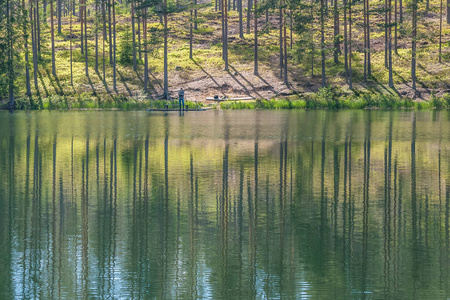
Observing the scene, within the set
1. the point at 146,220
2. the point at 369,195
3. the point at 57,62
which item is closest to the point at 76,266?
the point at 146,220

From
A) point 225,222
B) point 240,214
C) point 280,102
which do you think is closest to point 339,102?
point 280,102

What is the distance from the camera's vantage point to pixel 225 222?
13.7 metres

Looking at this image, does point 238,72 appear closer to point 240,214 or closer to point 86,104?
point 86,104

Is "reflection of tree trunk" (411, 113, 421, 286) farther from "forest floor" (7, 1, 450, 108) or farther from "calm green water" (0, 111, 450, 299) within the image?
"forest floor" (7, 1, 450, 108)

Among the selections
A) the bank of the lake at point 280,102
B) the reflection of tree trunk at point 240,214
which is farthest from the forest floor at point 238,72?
the reflection of tree trunk at point 240,214

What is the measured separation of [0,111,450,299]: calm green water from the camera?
31.9 ft

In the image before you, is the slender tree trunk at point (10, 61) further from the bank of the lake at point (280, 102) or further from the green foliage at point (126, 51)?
the green foliage at point (126, 51)

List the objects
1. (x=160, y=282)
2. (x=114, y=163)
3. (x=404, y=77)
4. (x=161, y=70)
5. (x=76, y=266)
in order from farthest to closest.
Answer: (x=161, y=70) < (x=404, y=77) < (x=114, y=163) < (x=76, y=266) < (x=160, y=282)

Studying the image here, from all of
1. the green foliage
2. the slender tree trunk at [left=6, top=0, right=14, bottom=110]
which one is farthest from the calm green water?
the green foliage

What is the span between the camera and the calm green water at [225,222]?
9727 mm

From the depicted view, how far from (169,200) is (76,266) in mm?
5707

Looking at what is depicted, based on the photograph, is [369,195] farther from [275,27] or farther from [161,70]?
[275,27]

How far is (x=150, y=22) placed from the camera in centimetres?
10338

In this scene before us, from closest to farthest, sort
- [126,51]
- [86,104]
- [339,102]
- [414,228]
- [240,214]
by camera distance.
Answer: [414,228], [240,214], [339,102], [86,104], [126,51]
